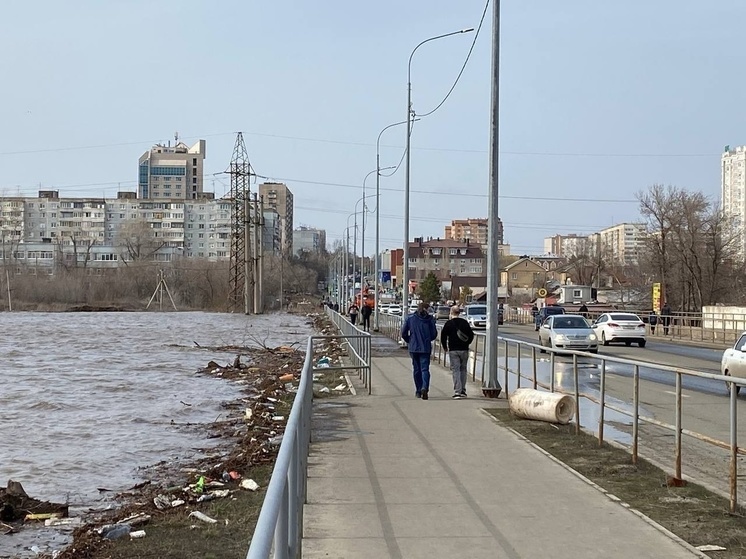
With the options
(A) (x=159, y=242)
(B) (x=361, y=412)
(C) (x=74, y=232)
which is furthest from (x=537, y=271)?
(B) (x=361, y=412)

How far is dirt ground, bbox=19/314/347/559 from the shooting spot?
355 inches

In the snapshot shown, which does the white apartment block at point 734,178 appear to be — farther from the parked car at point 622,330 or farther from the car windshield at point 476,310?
the parked car at point 622,330

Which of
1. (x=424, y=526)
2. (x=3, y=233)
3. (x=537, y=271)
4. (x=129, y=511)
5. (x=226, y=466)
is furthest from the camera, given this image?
(x=537, y=271)

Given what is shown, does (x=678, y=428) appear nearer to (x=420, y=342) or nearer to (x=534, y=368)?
(x=534, y=368)

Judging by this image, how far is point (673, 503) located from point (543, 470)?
6.26 ft

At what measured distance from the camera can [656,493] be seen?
9.20 metres

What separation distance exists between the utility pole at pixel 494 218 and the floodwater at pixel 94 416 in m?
5.58

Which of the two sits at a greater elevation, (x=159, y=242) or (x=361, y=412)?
(x=159, y=242)

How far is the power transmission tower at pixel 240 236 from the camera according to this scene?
108 metres

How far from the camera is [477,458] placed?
1116 centimetres

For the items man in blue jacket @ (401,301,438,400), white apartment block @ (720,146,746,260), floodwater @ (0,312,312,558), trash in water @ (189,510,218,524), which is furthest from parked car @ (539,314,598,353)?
white apartment block @ (720,146,746,260)

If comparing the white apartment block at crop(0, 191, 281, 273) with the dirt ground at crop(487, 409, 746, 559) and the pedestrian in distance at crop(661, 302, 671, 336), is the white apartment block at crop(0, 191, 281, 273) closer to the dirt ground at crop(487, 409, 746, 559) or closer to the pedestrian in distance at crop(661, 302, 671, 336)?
the pedestrian in distance at crop(661, 302, 671, 336)

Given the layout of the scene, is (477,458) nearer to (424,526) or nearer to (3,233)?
(424,526)

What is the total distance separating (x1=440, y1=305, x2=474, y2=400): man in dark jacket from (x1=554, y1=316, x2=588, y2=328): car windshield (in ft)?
56.2
